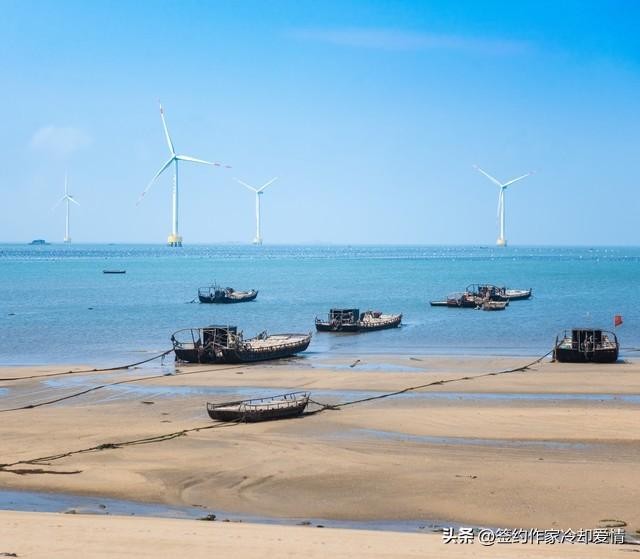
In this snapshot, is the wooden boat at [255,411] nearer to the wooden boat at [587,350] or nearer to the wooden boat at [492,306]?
the wooden boat at [587,350]

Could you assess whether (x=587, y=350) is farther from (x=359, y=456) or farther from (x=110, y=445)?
(x=110, y=445)

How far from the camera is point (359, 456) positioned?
30.8 m

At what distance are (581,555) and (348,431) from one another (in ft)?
53.8

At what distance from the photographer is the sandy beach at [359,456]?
2397cm

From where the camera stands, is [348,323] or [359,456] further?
[348,323]

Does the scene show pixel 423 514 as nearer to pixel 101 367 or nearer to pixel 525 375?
pixel 525 375

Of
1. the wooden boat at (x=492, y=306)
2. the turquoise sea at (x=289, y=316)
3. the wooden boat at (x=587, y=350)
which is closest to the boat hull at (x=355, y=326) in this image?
the turquoise sea at (x=289, y=316)

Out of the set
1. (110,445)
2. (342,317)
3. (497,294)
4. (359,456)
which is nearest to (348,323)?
(342,317)

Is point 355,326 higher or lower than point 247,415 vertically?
higher

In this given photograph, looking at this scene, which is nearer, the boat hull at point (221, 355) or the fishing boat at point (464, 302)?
the boat hull at point (221, 355)

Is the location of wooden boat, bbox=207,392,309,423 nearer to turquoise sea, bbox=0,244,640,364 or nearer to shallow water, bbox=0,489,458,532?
shallow water, bbox=0,489,458,532

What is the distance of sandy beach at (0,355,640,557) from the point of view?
944 inches

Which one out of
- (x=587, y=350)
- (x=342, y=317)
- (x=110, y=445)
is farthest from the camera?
(x=342, y=317)

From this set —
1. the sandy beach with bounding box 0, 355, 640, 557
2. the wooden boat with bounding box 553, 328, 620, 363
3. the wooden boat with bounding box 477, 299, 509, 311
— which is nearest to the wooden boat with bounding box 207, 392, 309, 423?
the sandy beach with bounding box 0, 355, 640, 557
